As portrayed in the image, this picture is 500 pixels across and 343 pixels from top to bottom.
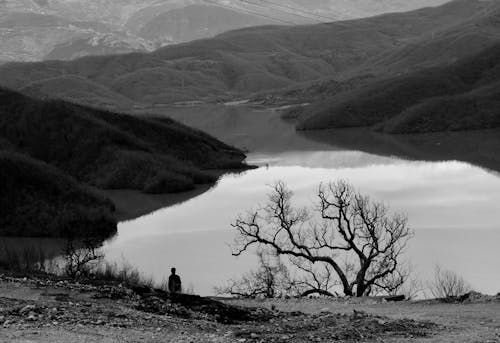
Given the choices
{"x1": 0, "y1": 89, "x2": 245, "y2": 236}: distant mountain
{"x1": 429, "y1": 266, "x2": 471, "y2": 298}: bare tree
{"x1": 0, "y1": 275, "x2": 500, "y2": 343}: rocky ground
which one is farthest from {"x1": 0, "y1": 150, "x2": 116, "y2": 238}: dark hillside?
{"x1": 0, "y1": 275, "x2": 500, "y2": 343}: rocky ground

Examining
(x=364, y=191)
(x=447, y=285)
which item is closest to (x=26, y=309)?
(x=447, y=285)

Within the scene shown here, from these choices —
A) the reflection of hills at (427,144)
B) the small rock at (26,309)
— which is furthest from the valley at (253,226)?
the reflection of hills at (427,144)

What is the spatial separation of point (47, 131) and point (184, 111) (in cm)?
9317

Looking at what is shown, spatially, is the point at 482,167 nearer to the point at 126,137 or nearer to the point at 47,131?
the point at 126,137

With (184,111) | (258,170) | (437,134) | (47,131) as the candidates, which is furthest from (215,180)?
(184,111)

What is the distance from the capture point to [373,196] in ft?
154

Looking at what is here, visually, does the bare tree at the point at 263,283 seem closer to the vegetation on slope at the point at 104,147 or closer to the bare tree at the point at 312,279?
the bare tree at the point at 312,279

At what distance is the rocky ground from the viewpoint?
532 inches

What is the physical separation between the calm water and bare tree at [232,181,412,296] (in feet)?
4.04

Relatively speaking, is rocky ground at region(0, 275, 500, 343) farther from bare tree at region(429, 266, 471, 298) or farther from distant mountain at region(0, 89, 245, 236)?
distant mountain at region(0, 89, 245, 236)

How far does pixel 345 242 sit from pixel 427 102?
261ft

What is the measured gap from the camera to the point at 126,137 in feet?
219

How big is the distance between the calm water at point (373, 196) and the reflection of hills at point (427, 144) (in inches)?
4.3

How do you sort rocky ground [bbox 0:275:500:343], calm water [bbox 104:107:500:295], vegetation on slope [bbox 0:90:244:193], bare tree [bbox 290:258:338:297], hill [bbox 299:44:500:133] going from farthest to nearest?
hill [bbox 299:44:500:133]
vegetation on slope [bbox 0:90:244:193]
calm water [bbox 104:107:500:295]
bare tree [bbox 290:258:338:297]
rocky ground [bbox 0:275:500:343]
